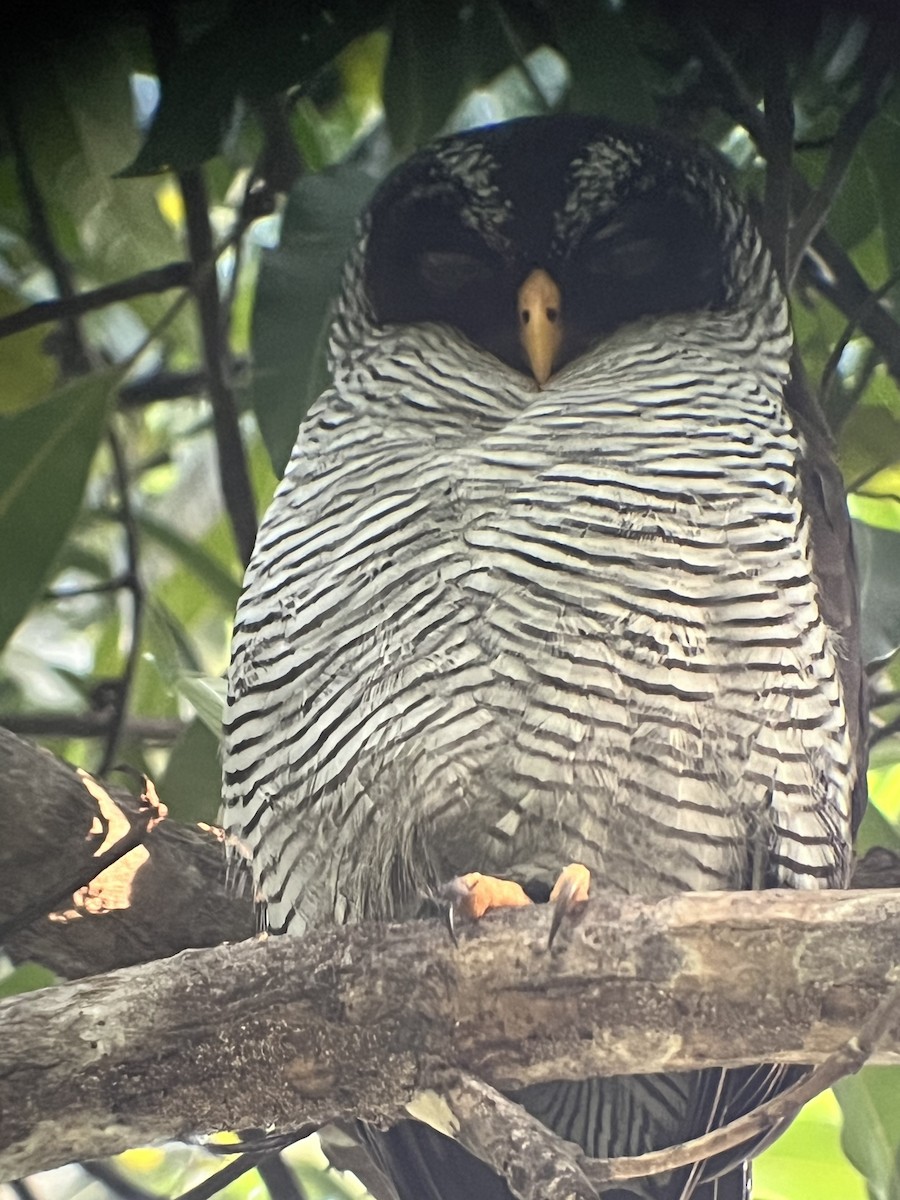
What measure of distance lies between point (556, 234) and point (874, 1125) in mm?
756

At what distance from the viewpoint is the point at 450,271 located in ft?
3.82

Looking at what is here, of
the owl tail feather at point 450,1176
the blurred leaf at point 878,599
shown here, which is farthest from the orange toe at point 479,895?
the blurred leaf at point 878,599

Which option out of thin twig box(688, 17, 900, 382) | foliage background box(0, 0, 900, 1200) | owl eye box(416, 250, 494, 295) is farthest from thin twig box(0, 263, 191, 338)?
thin twig box(688, 17, 900, 382)

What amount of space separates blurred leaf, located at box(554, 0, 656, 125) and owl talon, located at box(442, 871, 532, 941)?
70 cm

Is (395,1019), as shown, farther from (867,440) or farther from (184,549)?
(867,440)

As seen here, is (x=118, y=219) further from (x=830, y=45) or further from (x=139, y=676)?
(x=830, y=45)

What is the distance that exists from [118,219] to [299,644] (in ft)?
1.54

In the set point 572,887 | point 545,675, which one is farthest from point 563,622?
point 572,887

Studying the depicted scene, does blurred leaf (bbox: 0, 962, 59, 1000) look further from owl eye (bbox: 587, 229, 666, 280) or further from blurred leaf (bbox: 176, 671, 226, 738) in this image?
owl eye (bbox: 587, 229, 666, 280)

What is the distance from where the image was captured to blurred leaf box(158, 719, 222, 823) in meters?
1.17

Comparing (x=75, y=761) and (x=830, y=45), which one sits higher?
(x=830, y=45)

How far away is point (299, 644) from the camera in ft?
3.29

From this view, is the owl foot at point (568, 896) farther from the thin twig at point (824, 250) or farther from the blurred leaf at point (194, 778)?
the thin twig at point (824, 250)

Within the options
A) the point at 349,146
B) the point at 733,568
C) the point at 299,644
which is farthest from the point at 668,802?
the point at 349,146
